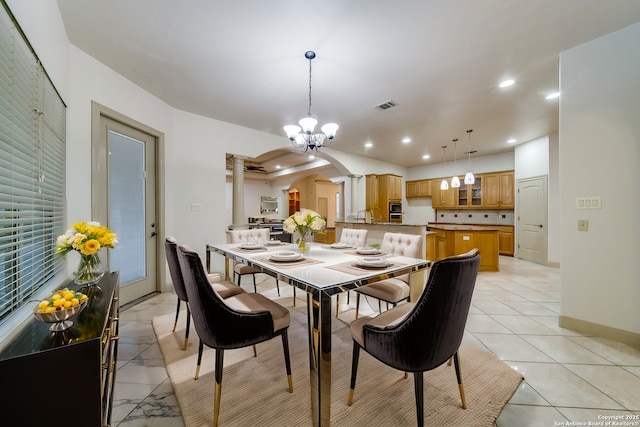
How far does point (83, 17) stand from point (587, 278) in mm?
4834

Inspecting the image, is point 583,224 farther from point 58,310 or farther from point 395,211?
point 395,211

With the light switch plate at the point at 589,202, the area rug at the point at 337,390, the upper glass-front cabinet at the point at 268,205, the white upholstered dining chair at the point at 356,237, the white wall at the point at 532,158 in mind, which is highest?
the white wall at the point at 532,158

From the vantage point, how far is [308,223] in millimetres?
2242

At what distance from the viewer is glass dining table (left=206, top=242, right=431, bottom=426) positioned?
1.27 m

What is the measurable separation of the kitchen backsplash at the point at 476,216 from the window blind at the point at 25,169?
26.6 ft

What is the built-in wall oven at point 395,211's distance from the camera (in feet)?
22.4

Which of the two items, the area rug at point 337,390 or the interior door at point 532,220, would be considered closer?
the area rug at point 337,390

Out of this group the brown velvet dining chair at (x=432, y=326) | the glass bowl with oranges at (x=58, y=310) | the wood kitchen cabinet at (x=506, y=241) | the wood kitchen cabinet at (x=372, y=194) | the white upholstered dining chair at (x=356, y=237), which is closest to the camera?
the glass bowl with oranges at (x=58, y=310)

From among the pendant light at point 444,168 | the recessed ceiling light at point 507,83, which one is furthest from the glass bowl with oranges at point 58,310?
the pendant light at point 444,168

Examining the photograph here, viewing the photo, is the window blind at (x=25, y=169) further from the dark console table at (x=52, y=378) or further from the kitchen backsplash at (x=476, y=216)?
the kitchen backsplash at (x=476, y=216)

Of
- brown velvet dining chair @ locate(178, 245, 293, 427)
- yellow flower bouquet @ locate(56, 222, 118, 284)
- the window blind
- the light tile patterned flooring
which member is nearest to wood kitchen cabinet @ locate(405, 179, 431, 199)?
the light tile patterned flooring

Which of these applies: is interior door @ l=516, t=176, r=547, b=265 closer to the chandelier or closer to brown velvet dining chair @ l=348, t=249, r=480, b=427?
the chandelier

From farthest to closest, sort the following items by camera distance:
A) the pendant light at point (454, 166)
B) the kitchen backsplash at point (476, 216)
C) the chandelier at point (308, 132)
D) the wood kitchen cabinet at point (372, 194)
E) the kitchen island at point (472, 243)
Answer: the wood kitchen cabinet at point (372, 194)
the kitchen backsplash at point (476, 216)
the pendant light at point (454, 166)
the kitchen island at point (472, 243)
the chandelier at point (308, 132)

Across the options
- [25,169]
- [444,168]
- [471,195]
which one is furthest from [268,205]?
[25,169]
